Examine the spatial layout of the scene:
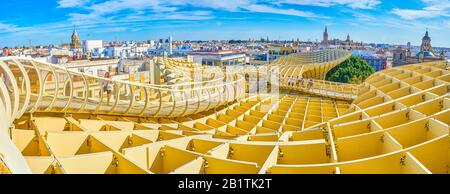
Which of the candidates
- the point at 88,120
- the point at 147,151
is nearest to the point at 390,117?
the point at 147,151

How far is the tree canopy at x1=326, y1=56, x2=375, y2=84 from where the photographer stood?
2167 inches

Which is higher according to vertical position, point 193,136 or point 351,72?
point 193,136

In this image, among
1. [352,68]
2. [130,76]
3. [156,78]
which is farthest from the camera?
[352,68]

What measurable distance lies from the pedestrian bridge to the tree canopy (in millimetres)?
41077

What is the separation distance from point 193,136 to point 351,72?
168ft

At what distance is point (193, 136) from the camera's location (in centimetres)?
948

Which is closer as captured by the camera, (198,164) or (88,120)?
(198,164)

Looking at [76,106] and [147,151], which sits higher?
[76,106]

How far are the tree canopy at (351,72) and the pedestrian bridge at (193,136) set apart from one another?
41.1 metres

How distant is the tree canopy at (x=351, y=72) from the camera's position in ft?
181

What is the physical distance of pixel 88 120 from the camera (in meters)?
10.8
